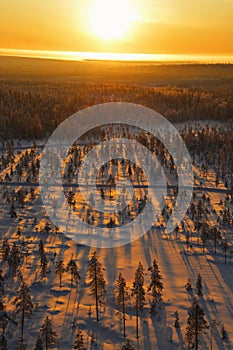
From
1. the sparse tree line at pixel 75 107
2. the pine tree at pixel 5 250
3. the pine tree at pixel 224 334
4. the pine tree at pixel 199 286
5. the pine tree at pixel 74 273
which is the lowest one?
the pine tree at pixel 224 334

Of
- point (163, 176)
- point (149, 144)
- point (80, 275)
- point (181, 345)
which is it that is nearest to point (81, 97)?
point (149, 144)

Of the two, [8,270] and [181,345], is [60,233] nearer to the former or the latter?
[8,270]

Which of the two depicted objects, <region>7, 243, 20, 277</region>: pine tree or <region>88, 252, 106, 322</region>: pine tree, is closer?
<region>88, 252, 106, 322</region>: pine tree

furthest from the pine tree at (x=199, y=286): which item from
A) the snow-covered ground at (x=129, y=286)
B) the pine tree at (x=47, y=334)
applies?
the pine tree at (x=47, y=334)

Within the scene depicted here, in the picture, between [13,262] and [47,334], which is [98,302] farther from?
[13,262]

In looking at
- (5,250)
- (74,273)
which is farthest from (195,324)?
(5,250)

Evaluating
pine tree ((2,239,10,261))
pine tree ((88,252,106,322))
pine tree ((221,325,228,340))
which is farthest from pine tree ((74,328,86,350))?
pine tree ((2,239,10,261))

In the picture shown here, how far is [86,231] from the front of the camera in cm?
3222

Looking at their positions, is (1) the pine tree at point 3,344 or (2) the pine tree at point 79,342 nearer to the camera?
(1) the pine tree at point 3,344

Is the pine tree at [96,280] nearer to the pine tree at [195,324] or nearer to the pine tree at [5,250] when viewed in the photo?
the pine tree at [195,324]

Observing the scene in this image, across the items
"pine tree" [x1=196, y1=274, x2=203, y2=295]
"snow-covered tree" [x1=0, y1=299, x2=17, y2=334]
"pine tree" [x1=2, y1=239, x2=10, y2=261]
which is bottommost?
"snow-covered tree" [x1=0, y1=299, x2=17, y2=334]

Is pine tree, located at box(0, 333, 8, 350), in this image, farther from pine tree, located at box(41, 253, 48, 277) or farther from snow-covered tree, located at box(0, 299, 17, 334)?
pine tree, located at box(41, 253, 48, 277)

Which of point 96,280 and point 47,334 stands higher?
point 96,280

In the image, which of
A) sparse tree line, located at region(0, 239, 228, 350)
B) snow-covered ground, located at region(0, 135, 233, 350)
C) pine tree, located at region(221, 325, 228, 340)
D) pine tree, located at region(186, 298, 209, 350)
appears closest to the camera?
pine tree, located at region(186, 298, 209, 350)
